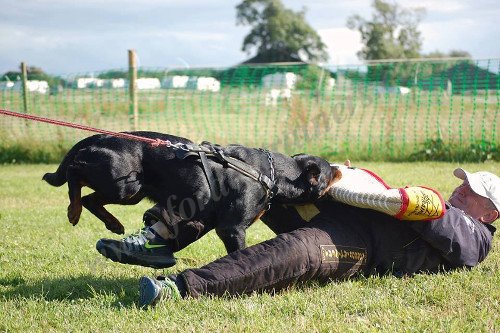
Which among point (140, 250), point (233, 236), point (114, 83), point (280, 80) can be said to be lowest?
point (140, 250)

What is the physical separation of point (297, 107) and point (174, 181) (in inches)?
304

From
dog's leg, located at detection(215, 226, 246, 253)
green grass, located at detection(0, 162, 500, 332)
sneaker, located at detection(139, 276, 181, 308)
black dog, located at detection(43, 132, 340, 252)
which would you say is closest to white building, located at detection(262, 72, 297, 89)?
green grass, located at detection(0, 162, 500, 332)

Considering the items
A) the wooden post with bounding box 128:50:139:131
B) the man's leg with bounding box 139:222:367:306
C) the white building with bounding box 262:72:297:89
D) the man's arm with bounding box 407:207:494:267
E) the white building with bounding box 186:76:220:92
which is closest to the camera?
the man's leg with bounding box 139:222:367:306

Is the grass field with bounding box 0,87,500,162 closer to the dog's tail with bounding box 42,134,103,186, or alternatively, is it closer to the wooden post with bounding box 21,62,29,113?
the wooden post with bounding box 21,62,29,113

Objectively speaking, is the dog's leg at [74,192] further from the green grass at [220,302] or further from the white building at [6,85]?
the white building at [6,85]

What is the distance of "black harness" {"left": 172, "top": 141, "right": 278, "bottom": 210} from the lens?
3.27 m

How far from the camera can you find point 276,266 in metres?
3.13

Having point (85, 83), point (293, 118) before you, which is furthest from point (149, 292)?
point (85, 83)

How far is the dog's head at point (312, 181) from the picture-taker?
355 centimetres

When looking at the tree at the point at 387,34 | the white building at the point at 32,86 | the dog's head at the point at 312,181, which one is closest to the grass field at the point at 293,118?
the white building at the point at 32,86

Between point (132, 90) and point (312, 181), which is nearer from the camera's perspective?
point (312, 181)

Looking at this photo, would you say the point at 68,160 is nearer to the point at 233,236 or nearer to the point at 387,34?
the point at 233,236

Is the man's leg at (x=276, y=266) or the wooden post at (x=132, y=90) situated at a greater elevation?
the wooden post at (x=132, y=90)

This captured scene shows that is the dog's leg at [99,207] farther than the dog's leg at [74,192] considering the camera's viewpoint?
Yes
